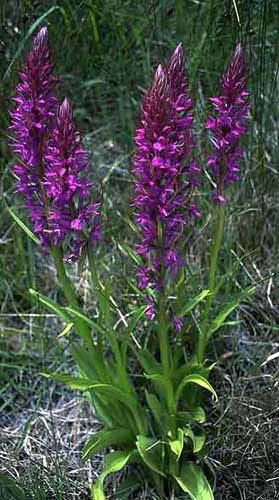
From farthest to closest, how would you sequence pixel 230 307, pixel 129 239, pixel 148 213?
pixel 129 239, pixel 230 307, pixel 148 213

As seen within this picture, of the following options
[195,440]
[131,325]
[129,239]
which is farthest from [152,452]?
[129,239]

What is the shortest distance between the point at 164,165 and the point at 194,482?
3.34ft

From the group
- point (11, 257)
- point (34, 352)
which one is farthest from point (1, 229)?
point (34, 352)

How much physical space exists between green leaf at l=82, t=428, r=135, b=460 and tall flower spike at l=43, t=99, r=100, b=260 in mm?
570

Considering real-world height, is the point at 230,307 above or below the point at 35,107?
below

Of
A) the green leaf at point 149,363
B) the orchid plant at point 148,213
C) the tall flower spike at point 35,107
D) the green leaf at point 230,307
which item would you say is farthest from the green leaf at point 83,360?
the tall flower spike at point 35,107

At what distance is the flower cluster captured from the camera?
5.60ft

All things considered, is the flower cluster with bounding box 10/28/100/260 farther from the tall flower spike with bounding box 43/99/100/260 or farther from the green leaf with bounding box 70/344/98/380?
the green leaf with bounding box 70/344/98/380

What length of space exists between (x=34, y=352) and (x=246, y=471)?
38.2 inches

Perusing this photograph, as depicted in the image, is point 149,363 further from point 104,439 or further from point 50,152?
point 50,152

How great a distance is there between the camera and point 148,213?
178cm

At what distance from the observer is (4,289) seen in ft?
9.49

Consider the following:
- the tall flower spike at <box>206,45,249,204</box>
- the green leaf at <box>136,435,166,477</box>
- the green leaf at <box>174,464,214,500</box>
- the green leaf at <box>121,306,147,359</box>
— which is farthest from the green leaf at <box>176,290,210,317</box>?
the green leaf at <box>174,464,214,500</box>

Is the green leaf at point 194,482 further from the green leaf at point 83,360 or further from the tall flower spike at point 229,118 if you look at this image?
the tall flower spike at point 229,118
